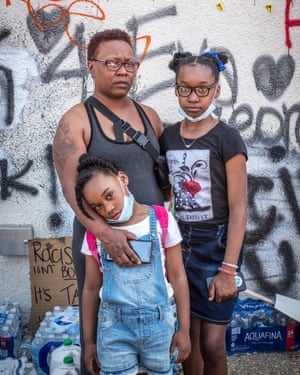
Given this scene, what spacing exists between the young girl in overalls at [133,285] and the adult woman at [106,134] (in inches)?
5.4

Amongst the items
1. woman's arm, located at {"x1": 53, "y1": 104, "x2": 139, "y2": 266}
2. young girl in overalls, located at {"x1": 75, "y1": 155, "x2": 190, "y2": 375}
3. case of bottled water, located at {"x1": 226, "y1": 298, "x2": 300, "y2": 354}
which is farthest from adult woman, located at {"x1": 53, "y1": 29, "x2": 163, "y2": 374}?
case of bottled water, located at {"x1": 226, "y1": 298, "x2": 300, "y2": 354}

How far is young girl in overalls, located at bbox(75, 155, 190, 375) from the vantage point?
1.91 meters

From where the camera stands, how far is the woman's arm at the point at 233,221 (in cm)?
222

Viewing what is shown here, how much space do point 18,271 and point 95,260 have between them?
1.83 metres

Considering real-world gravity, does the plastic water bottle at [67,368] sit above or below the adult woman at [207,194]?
below

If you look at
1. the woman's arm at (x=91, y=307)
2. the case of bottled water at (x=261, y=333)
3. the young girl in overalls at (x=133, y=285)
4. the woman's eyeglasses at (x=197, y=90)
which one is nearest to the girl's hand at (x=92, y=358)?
the woman's arm at (x=91, y=307)

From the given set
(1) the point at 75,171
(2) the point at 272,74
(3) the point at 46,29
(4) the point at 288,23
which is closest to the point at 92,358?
(1) the point at 75,171

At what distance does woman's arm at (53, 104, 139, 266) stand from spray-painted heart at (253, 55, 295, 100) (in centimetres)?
183

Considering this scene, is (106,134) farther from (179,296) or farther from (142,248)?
(179,296)

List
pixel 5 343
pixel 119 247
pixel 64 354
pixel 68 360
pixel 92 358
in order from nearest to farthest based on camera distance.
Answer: pixel 119 247 < pixel 92 358 < pixel 68 360 < pixel 64 354 < pixel 5 343

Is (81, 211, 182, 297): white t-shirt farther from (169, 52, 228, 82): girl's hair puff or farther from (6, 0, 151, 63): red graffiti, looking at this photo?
(6, 0, 151, 63): red graffiti

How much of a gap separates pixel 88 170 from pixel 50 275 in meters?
1.85

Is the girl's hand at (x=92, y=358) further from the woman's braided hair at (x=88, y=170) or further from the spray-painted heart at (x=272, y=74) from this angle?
the spray-painted heart at (x=272, y=74)

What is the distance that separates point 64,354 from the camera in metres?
2.79
